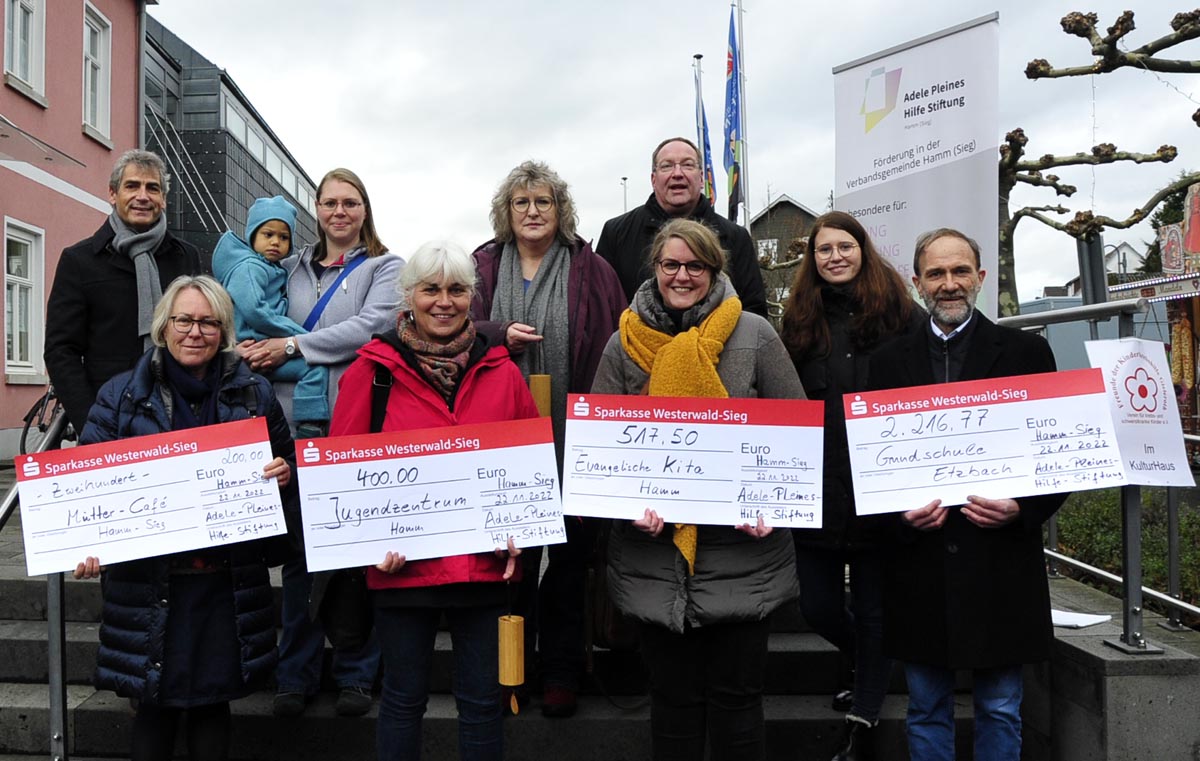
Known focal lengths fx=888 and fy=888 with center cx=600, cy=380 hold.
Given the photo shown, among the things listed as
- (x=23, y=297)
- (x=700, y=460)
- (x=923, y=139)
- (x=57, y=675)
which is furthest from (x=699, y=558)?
(x=23, y=297)

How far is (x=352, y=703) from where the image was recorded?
3516mm

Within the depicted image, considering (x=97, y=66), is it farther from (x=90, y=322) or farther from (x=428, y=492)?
(x=428, y=492)

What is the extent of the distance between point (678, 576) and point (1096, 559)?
3.38 m

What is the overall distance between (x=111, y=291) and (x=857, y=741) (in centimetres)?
340

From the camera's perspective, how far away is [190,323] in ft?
9.36

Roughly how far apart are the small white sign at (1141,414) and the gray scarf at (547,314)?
6.20 ft

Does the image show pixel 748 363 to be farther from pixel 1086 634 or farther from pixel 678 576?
pixel 1086 634

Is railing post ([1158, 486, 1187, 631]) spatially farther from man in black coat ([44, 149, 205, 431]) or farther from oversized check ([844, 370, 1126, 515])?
man in black coat ([44, 149, 205, 431])

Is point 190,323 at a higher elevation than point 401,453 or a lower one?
higher

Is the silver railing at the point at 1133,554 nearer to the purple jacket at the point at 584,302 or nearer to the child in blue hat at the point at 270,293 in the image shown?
the purple jacket at the point at 584,302

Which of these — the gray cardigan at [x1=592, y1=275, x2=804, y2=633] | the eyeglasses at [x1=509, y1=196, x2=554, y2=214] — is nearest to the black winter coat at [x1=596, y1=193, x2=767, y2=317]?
the eyeglasses at [x1=509, y1=196, x2=554, y2=214]

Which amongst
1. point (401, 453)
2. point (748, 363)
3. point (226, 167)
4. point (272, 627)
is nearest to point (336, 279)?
point (401, 453)

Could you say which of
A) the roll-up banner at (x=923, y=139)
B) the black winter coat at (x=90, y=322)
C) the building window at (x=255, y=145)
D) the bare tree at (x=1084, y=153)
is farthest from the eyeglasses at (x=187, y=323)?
the building window at (x=255, y=145)

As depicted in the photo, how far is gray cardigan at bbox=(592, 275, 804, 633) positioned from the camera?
2688 mm
